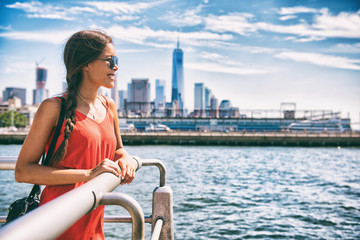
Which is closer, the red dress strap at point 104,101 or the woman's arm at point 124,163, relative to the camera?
the woman's arm at point 124,163

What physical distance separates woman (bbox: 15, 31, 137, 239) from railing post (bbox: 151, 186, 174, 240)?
0.33 m

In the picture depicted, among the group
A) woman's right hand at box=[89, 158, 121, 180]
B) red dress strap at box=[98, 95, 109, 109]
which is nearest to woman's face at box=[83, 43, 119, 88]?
red dress strap at box=[98, 95, 109, 109]

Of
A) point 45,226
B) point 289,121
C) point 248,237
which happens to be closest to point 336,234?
point 248,237

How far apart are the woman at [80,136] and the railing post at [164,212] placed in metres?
0.33

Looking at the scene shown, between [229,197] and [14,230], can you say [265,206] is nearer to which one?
[229,197]

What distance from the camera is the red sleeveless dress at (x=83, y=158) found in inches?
56.8

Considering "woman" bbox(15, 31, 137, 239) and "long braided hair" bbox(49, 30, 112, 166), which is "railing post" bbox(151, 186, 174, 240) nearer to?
"woman" bbox(15, 31, 137, 239)

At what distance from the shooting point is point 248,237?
9.50 meters

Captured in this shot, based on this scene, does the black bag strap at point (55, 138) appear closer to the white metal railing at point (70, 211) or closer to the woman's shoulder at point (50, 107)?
the woman's shoulder at point (50, 107)

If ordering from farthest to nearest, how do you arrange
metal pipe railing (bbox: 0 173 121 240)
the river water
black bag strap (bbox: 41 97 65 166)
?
1. the river water
2. black bag strap (bbox: 41 97 65 166)
3. metal pipe railing (bbox: 0 173 121 240)

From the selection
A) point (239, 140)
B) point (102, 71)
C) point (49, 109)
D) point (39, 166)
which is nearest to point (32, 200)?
point (39, 166)

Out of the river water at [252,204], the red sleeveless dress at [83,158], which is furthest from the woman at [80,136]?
the river water at [252,204]

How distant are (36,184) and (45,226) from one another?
2.98 ft

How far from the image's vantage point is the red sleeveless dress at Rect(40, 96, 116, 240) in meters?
1.44
